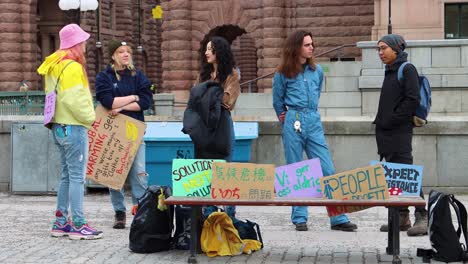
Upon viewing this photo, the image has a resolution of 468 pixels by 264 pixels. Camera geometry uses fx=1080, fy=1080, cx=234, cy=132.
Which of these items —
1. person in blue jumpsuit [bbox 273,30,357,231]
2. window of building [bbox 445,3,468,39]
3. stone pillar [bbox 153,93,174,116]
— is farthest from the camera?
window of building [bbox 445,3,468,39]

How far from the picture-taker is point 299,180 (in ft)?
30.9

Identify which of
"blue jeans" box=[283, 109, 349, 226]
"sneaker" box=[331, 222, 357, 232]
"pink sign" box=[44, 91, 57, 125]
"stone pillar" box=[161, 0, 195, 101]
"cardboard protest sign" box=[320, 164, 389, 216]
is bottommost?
"sneaker" box=[331, 222, 357, 232]

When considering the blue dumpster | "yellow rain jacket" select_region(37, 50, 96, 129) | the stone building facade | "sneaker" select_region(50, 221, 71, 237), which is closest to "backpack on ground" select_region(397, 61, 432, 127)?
"yellow rain jacket" select_region(37, 50, 96, 129)

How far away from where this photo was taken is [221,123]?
10.1 m

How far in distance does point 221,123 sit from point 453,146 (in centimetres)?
497

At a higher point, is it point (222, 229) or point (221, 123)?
point (221, 123)

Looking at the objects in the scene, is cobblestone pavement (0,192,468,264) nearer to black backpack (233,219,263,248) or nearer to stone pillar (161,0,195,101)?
black backpack (233,219,263,248)

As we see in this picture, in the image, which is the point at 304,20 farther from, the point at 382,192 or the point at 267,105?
the point at 382,192

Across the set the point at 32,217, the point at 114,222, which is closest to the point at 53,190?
the point at 32,217

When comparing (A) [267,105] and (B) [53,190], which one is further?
(A) [267,105]

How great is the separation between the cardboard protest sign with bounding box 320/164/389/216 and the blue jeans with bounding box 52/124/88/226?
2703 millimetres

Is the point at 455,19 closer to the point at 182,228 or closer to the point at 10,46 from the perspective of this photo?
the point at 10,46

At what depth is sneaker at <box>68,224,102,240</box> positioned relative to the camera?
10.5m

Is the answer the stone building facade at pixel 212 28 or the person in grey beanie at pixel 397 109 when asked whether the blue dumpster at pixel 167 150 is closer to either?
the person in grey beanie at pixel 397 109
